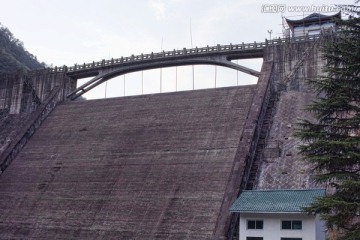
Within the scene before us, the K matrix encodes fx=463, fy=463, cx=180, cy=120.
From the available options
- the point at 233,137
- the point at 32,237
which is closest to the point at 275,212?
the point at 233,137

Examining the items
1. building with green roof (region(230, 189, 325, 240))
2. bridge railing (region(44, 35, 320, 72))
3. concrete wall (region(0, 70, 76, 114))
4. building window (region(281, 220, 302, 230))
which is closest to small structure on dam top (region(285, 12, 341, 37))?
bridge railing (region(44, 35, 320, 72))

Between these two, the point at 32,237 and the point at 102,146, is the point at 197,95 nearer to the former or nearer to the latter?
the point at 102,146

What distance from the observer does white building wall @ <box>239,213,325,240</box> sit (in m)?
19.4

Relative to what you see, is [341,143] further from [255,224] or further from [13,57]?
[13,57]

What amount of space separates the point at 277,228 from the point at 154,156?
1176 centimetres

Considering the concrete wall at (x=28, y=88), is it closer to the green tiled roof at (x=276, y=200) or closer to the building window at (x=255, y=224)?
the green tiled roof at (x=276, y=200)

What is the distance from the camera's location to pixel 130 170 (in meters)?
29.3

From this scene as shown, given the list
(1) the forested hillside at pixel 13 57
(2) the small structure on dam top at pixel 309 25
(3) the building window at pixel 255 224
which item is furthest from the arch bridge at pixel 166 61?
(3) the building window at pixel 255 224

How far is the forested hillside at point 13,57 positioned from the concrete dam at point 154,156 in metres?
14.6

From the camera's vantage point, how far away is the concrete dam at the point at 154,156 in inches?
974

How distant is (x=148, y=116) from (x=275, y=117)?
1007cm

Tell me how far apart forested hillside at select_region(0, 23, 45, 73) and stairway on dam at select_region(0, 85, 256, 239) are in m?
15.4

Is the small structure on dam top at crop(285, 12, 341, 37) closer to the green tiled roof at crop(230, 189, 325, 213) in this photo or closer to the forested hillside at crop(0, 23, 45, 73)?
the green tiled roof at crop(230, 189, 325, 213)

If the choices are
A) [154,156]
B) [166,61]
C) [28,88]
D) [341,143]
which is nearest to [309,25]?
[166,61]
